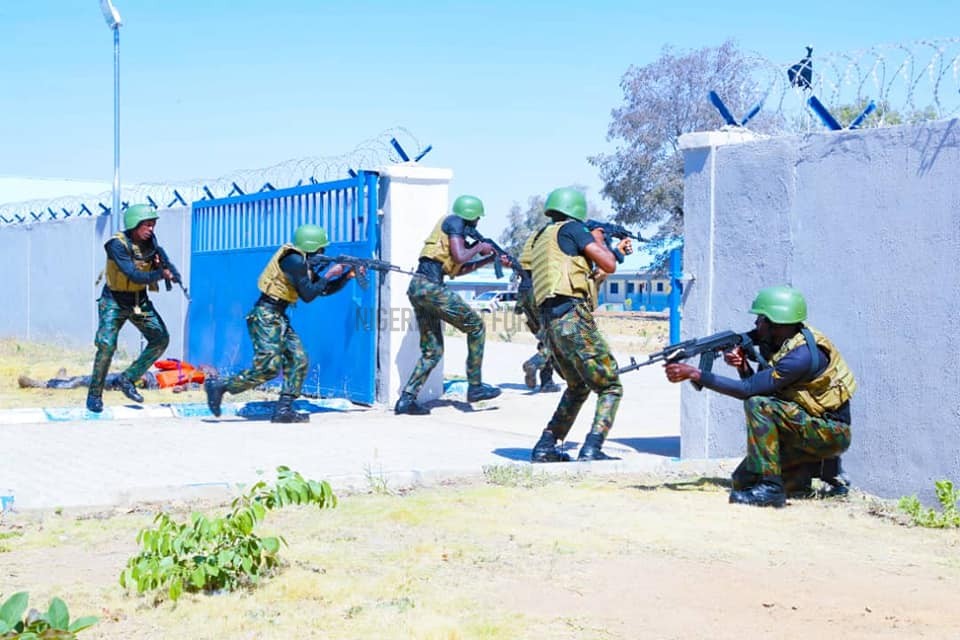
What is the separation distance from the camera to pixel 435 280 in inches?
416

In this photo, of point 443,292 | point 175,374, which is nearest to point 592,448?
point 443,292

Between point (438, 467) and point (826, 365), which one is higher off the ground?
point (826, 365)

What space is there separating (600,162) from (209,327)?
28037mm

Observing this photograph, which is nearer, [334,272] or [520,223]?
[334,272]

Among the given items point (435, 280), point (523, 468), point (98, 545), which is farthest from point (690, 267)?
point (98, 545)

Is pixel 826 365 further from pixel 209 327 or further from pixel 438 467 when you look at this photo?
pixel 209 327

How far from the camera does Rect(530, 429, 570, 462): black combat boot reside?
25.7ft

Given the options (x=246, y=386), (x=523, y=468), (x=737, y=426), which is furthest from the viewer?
(x=246, y=386)

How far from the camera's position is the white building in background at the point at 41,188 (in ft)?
132

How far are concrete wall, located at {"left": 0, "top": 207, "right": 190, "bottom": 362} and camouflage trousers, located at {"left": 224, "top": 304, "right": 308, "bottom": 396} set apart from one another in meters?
5.79

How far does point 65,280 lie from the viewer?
65.3 feet

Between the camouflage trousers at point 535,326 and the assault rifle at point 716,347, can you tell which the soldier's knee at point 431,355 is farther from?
the assault rifle at point 716,347

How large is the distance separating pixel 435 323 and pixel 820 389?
4870 mm

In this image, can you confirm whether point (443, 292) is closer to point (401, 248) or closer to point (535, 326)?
point (401, 248)
